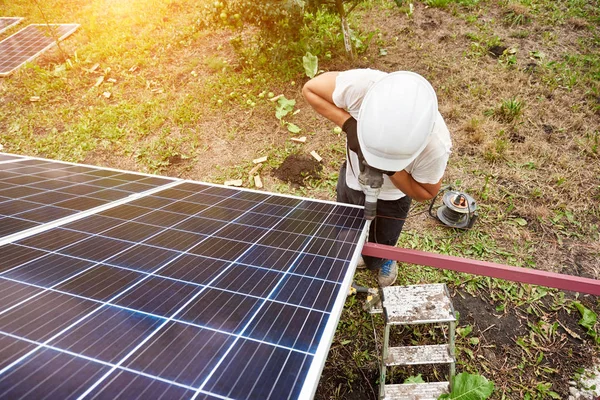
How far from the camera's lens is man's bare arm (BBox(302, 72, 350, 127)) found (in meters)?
2.97

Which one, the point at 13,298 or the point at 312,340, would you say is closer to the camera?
the point at 312,340

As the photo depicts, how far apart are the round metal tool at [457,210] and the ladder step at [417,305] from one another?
1574 mm

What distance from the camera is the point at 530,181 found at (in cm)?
495

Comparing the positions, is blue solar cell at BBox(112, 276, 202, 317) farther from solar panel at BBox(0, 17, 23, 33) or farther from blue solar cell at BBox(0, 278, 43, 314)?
solar panel at BBox(0, 17, 23, 33)

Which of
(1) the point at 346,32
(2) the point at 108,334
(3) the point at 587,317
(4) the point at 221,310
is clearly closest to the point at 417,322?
(4) the point at 221,310

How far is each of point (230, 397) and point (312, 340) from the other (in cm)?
42

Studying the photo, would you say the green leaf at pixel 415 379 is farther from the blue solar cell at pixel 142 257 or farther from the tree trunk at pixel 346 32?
the tree trunk at pixel 346 32

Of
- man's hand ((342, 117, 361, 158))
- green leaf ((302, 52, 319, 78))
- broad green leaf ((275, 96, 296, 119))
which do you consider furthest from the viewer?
green leaf ((302, 52, 319, 78))

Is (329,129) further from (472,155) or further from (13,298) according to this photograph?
(13,298)

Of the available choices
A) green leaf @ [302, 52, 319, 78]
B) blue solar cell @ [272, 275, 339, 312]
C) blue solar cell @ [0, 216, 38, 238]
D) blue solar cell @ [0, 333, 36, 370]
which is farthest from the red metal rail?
green leaf @ [302, 52, 319, 78]

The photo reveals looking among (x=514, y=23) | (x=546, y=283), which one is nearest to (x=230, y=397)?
(x=546, y=283)

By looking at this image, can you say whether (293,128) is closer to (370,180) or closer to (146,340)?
(370,180)

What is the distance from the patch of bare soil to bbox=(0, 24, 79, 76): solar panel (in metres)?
7.58

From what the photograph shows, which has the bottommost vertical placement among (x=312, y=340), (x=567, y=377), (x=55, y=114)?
(x=567, y=377)
